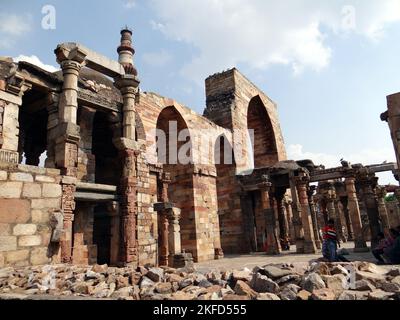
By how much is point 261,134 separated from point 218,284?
18729 millimetres

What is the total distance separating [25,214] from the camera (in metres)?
5.96

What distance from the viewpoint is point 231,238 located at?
16.1 m

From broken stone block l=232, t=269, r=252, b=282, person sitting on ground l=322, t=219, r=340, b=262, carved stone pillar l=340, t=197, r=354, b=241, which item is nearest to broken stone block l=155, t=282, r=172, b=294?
broken stone block l=232, t=269, r=252, b=282

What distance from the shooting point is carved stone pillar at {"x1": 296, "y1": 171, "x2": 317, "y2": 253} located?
42.9 ft

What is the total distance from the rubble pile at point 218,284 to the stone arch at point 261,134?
1726 centimetres

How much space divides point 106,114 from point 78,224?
3549 mm

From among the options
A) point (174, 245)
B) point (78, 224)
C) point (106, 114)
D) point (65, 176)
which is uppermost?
point (106, 114)

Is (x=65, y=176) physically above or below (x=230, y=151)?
below

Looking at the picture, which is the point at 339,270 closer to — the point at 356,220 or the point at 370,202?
the point at 356,220

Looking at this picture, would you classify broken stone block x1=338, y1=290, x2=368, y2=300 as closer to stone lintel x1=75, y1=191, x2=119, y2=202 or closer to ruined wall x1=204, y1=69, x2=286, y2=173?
stone lintel x1=75, y1=191, x2=119, y2=202

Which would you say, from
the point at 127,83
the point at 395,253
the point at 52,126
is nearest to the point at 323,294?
the point at 395,253

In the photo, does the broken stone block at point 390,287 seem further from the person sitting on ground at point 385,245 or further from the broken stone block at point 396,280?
the person sitting on ground at point 385,245
